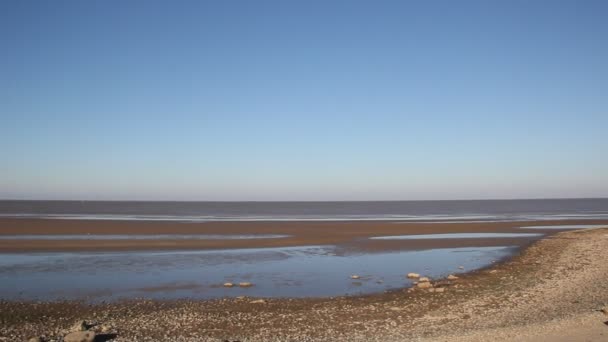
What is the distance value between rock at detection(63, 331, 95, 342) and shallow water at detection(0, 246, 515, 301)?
5.89m

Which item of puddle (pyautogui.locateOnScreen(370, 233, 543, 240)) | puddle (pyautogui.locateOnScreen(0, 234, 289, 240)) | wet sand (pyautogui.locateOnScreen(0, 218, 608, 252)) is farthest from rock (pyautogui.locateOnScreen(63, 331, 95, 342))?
puddle (pyautogui.locateOnScreen(370, 233, 543, 240))

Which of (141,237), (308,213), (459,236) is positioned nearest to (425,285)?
(459,236)

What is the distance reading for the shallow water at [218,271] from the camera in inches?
769

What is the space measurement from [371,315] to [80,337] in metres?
8.22

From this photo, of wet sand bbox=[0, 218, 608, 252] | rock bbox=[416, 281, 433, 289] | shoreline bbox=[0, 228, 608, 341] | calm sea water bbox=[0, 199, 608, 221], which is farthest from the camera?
calm sea water bbox=[0, 199, 608, 221]

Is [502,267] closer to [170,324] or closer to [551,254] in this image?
[551,254]

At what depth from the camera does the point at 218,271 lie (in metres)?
24.4

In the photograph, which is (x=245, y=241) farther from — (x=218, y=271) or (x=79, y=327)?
(x=79, y=327)

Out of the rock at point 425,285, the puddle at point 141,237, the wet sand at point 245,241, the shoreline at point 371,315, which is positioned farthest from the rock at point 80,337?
the puddle at point 141,237

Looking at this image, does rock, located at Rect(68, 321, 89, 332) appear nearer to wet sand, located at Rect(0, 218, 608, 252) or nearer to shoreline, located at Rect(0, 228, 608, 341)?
shoreline, located at Rect(0, 228, 608, 341)

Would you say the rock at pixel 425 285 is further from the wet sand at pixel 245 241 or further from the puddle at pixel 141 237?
the puddle at pixel 141 237

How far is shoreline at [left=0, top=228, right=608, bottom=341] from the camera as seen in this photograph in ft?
43.2

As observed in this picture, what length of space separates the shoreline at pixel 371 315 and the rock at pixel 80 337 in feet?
2.40

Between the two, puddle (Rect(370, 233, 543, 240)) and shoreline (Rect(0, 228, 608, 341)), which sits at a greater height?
puddle (Rect(370, 233, 543, 240))
